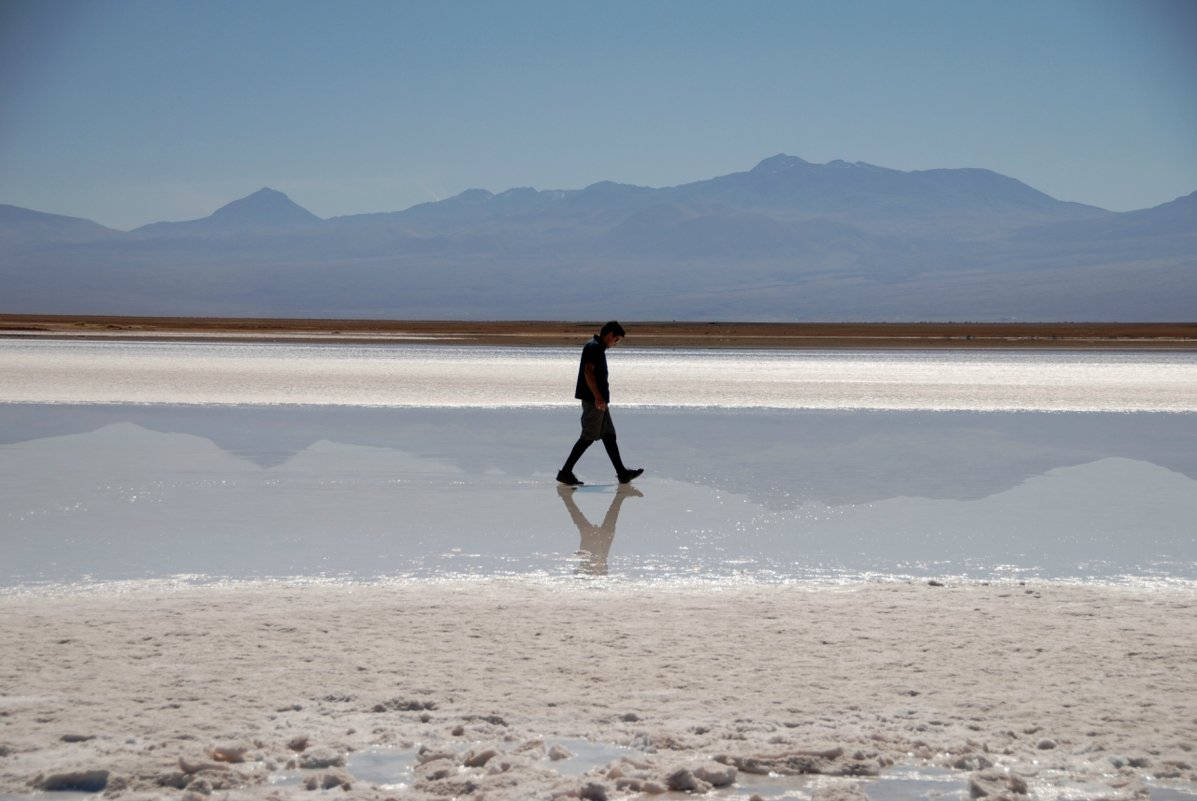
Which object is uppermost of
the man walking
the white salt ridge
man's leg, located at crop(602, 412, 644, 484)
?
the man walking

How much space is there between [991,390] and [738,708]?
71.2ft

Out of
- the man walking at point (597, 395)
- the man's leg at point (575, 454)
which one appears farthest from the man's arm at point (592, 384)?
the man's leg at point (575, 454)

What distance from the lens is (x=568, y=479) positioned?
11023 millimetres

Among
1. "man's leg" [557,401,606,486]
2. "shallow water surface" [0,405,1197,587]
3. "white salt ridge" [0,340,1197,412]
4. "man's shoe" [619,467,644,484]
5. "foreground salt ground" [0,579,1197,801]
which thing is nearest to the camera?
"foreground salt ground" [0,579,1197,801]

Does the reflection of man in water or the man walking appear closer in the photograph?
the reflection of man in water

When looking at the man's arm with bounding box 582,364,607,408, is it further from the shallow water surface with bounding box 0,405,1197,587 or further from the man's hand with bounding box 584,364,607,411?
the shallow water surface with bounding box 0,405,1197,587

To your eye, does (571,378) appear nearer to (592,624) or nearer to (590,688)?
(592,624)

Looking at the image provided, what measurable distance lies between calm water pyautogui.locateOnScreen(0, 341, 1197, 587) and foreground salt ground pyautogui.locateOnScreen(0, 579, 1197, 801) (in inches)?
34.3

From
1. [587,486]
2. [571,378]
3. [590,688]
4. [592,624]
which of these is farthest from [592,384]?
[571,378]

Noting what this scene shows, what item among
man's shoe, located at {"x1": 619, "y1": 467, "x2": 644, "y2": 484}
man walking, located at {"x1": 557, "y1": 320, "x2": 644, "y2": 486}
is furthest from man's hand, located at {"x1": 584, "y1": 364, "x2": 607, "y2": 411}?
man's shoe, located at {"x1": 619, "y1": 467, "x2": 644, "y2": 484}

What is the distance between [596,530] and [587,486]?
2.18 m

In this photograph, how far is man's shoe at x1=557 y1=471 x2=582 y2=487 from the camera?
36.1 ft

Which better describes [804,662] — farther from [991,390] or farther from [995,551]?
[991,390]

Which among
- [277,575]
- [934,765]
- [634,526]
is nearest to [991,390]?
[634,526]
